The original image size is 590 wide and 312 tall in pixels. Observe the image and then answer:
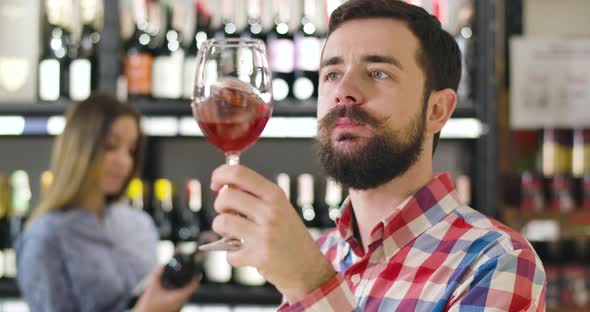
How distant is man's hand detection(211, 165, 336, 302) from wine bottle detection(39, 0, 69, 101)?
2088 millimetres

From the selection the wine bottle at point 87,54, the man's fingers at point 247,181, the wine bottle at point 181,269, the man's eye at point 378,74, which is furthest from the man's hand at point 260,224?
the wine bottle at point 87,54

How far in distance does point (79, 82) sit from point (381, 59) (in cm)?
179

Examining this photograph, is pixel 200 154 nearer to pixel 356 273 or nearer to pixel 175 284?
pixel 175 284

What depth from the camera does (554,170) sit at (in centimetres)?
275

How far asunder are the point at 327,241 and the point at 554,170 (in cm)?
155

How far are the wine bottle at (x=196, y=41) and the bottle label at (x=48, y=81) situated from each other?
46 centimetres

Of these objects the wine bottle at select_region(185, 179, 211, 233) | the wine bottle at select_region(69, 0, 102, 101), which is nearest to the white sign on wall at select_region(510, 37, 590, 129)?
the wine bottle at select_region(185, 179, 211, 233)

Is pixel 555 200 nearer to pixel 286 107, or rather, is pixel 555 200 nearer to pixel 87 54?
pixel 286 107

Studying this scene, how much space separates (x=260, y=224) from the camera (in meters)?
0.81

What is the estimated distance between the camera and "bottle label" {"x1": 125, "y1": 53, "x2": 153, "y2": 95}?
2677 millimetres

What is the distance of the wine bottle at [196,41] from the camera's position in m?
2.69

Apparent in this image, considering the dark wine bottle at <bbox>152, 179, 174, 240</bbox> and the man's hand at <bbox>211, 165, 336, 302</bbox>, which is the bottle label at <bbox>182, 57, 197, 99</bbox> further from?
the man's hand at <bbox>211, 165, 336, 302</bbox>

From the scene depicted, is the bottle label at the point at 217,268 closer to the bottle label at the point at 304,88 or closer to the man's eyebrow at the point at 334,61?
the bottle label at the point at 304,88

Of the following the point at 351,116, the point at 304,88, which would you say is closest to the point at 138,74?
the point at 304,88
